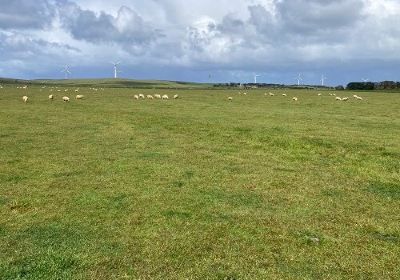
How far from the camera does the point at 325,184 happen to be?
1717 cm

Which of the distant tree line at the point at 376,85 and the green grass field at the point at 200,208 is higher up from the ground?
the distant tree line at the point at 376,85

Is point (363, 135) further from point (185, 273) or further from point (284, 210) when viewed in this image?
point (185, 273)

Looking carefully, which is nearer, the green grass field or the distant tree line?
the green grass field

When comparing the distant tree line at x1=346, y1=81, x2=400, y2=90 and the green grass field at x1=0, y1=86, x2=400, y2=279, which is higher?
the distant tree line at x1=346, y1=81, x2=400, y2=90

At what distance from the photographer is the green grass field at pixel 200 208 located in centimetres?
998

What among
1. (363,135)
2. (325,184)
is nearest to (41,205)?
(325,184)

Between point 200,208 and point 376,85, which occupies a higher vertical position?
point 376,85

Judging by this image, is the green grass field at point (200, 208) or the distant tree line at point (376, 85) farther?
the distant tree line at point (376, 85)

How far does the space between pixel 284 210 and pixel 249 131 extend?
17.6 metres

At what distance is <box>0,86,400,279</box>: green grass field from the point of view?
998cm

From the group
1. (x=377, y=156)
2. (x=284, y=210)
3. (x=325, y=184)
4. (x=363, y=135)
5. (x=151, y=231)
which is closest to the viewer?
(x=151, y=231)

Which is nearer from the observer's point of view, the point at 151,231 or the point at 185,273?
the point at 185,273

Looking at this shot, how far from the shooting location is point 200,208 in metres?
13.9

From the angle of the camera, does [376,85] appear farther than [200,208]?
Yes
